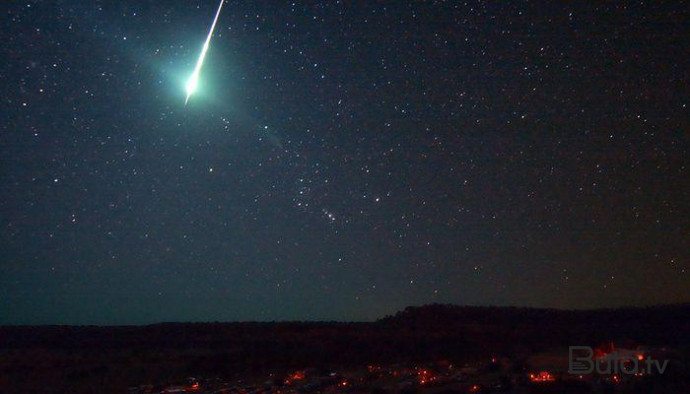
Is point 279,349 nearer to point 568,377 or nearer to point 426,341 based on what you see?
point 426,341

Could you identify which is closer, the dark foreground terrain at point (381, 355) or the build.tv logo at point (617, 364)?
the build.tv logo at point (617, 364)

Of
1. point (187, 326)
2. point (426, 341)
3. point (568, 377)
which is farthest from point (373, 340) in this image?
point (187, 326)

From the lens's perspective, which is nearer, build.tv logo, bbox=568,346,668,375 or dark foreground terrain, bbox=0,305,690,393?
build.tv logo, bbox=568,346,668,375

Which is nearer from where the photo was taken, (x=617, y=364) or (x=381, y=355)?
(x=617, y=364)
